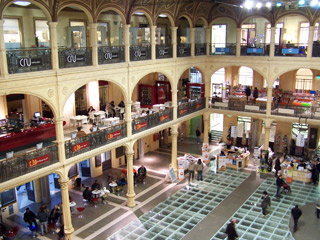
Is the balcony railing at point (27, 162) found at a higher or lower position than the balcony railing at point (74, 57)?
lower

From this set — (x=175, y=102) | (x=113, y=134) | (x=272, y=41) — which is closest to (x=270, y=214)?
(x=175, y=102)

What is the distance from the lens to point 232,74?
1159 inches

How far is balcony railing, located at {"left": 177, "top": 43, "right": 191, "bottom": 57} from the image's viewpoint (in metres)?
22.5

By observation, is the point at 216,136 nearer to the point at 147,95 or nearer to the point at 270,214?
the point at 147,95

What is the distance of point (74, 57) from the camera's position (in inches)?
610

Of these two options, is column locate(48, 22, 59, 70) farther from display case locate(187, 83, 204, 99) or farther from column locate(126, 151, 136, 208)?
Answer: display case locate(187, 83, 204, 99)

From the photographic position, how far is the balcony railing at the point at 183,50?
74.0 ft

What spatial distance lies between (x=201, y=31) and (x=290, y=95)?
7855 millimetres

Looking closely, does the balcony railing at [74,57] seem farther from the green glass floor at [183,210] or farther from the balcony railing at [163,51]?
the green glass floor at [183,210]

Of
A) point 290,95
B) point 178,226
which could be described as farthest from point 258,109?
point 178,226

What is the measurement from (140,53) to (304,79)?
47.0ft

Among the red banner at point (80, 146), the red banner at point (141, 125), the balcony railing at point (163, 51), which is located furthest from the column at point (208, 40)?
the red banner at point (80, 146)

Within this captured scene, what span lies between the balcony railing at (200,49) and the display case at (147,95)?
13.0 feet

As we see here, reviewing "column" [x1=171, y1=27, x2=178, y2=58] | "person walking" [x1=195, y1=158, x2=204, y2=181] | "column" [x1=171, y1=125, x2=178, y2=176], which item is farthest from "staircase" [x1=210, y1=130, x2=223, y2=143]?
"column" [x1=171, y1=27, x2=178, y2=58]
